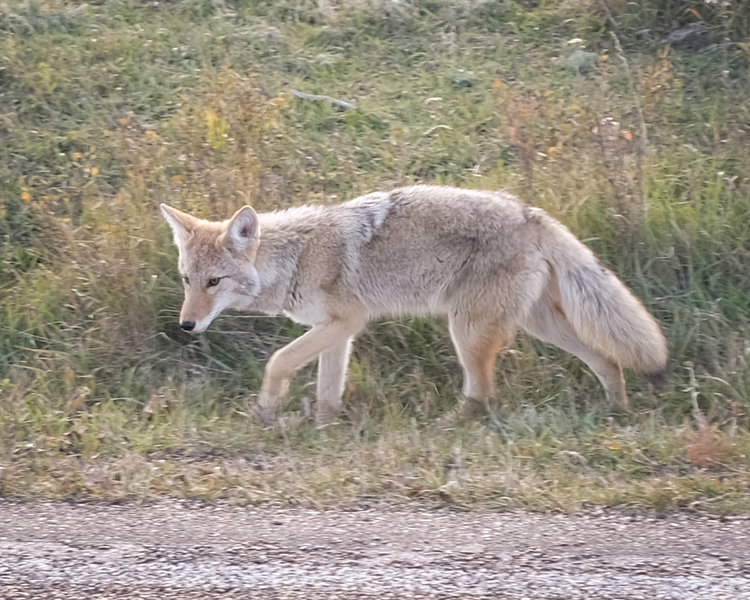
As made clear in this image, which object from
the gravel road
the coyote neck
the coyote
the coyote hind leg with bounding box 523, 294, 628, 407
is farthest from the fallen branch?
the gravel road

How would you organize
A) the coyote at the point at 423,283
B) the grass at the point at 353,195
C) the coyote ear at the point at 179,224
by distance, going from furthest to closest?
the coyote ear at the point at 179,224 < the coyote at the point at 423,283 < the grass at the point at 353,195

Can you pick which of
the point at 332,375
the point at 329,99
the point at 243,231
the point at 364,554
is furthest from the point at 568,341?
the point at 329,99

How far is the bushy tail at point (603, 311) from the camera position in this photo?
5.50 metres

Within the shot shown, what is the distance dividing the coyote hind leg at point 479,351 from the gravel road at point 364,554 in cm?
160

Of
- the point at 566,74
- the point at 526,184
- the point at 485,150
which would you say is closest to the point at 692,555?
the point at 526,184

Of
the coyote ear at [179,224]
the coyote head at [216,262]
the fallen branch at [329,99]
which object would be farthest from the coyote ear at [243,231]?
the fallen branch at [329,99]

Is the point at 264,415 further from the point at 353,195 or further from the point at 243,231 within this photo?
the point at 353,195

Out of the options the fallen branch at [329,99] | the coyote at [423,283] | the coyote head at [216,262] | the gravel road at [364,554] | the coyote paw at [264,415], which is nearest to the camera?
the gravel road at [364,554]

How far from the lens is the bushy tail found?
550cm

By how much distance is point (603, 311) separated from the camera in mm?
5547

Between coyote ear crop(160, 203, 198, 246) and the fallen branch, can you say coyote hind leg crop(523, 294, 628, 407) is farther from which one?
the fallen branch

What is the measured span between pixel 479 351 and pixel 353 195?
6.97 feet

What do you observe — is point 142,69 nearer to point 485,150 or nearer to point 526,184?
point 485,150

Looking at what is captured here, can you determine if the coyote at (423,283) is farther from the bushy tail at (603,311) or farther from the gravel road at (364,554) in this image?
the gravel road at (364,554)
